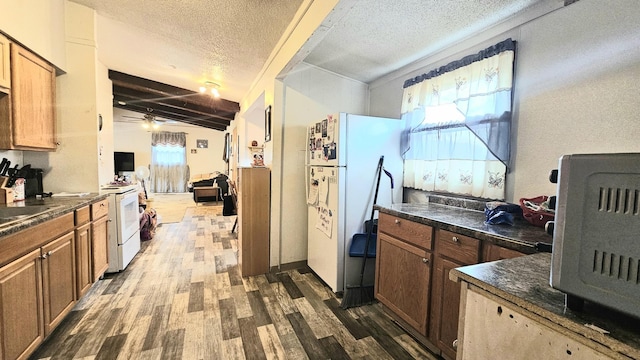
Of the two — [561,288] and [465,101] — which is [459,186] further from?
[561,288]

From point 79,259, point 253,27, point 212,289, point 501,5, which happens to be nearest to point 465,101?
point 501,5

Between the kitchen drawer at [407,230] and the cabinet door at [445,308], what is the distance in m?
0.13

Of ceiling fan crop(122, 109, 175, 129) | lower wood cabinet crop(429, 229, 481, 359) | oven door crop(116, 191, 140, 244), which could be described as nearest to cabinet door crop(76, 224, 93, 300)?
oven door crop(116, 191, 140, 244)

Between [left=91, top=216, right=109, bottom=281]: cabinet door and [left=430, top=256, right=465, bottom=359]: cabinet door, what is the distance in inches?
109

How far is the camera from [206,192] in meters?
7.69

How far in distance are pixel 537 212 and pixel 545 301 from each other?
3.51 feet

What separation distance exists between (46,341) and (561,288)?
2.78m

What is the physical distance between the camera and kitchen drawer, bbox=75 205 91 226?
2080 millimetres

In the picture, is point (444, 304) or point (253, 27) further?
point (253, 27)

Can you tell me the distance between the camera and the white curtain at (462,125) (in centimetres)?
187

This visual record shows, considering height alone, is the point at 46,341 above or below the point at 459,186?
below

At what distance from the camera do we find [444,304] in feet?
5.21

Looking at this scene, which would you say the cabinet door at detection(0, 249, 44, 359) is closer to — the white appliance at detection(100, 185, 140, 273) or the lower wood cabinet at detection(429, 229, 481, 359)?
the white appliance at detection(100, 185, 140, 273)

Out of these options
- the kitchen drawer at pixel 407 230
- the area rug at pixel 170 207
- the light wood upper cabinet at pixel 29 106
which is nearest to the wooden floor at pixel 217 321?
the kitchen drawer at pixel 407 230
